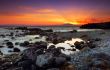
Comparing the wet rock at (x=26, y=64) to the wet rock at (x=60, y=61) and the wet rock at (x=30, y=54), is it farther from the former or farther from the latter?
the wet rock at (x=60, y=61)

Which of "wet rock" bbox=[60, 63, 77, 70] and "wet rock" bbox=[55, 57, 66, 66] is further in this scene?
"wet rock" bbox=[55, 57, 66, 66]

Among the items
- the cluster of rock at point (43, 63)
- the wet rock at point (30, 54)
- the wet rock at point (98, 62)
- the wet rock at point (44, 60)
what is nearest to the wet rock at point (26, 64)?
the cluster of rock at point (43, 63)

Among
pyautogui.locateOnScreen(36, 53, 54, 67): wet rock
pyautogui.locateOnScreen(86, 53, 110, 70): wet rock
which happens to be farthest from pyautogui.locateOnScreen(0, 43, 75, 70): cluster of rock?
pyautogui.locateOnScreen(86, 53, 110, 70): wet rock

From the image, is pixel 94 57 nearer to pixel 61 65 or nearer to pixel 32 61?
pixel 61 65

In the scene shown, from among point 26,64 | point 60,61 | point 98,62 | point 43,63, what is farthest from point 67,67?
point 26,64

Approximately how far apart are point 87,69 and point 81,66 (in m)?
0.54

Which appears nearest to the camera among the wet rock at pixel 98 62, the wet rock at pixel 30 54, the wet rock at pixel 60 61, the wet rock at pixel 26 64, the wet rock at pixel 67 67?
the wet rock at pixel 98 62

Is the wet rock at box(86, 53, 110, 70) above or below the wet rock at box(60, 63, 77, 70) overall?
above

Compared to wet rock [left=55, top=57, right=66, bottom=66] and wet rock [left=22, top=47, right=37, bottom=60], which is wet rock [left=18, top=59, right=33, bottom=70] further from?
wet rock [left=55, top=57, right=66, bottom=66]

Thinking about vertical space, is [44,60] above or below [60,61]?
above

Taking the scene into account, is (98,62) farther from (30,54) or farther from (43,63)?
(30,54)

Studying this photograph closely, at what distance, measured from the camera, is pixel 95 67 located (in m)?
13.6

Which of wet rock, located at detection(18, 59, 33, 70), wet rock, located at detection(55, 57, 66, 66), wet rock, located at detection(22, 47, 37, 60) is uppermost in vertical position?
wet rock, located at detection(22, 47, 37, 60)

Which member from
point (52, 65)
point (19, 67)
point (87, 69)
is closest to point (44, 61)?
point (52, 65)
